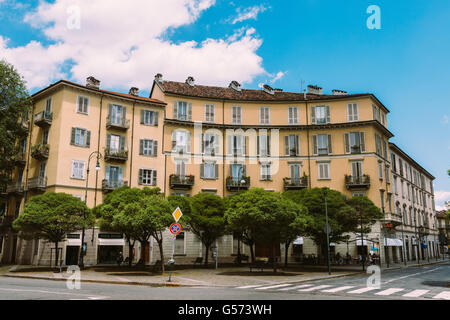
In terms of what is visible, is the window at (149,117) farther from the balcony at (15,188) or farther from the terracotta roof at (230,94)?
the balcony at (15,188)

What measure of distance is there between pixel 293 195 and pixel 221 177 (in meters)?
10.9

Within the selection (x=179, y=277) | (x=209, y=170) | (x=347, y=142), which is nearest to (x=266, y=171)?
(x=209, y=170)

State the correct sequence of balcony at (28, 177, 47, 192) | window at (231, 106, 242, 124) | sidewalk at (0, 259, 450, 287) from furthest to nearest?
1. window at (231, 106, 242, 124)
2. balcony at (28, 177, 47, 192)
3. sidewalk at (0, 259, 450, 287)

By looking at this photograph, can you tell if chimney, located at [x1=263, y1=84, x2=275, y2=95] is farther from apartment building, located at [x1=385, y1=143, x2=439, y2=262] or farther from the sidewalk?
the sidewalk

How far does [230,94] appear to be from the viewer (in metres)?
48.2

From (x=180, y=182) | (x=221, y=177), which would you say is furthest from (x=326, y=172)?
(x=180, y=182)

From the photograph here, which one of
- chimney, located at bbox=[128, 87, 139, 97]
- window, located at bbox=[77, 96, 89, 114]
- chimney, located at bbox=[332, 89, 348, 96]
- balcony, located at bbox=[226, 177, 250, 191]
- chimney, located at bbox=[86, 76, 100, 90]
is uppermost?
chimney, located at bbox=[332, 89, 348, 96]

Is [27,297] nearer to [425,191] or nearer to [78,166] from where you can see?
[78,166]

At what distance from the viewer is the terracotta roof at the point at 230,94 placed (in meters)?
45.7

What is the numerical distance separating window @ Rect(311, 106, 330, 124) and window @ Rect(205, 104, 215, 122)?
38.5 feet

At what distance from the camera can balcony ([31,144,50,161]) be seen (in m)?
37.1

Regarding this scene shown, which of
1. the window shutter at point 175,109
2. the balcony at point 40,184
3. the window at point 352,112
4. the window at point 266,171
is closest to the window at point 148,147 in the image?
the window shutter at point 175,109

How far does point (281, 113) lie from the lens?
46875 mm

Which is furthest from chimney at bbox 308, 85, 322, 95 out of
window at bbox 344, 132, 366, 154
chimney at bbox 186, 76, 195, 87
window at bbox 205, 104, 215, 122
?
chimney at bbox 186, 76, 195, 87
